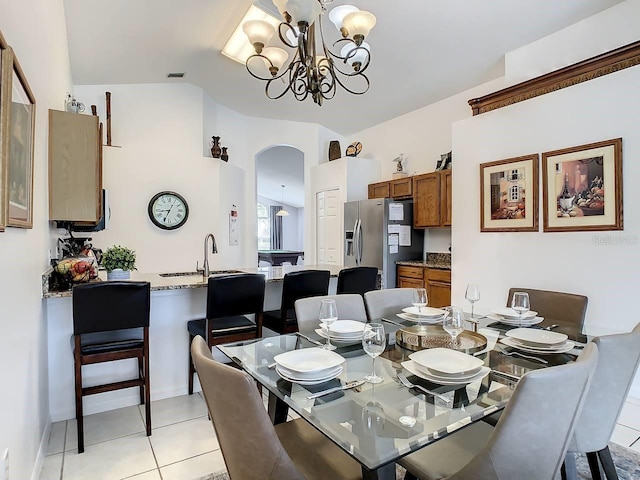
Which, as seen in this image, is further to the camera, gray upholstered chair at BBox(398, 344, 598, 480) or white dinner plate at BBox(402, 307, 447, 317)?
white dinner plate at BBox(402, 307, 447, 317)

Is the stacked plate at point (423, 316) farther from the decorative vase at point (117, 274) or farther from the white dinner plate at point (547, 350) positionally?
the decorative vase at point (117, 274)

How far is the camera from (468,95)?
187 inches

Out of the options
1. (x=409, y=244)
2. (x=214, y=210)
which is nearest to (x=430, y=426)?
(x=409, y=244)

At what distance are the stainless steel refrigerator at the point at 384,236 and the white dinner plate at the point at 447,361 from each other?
352 centimetres

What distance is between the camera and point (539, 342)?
5.53 feet

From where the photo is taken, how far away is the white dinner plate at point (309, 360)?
4.54 ft

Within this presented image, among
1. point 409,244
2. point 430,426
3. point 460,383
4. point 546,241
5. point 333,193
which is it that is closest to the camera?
point 430,426

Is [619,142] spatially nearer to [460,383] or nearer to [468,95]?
[468,95]

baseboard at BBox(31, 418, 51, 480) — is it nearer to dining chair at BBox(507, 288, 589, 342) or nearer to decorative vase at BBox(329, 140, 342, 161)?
dining chair at BBox(507, 288, 589, 342)

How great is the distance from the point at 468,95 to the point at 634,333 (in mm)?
4042

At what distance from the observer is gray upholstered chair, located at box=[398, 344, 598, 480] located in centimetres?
100

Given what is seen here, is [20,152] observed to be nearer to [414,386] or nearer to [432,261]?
[414,386]

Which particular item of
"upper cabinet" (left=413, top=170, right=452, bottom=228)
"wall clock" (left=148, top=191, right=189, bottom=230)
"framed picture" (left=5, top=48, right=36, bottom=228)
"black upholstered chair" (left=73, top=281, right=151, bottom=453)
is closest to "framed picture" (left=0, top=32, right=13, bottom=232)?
"framed picture" (left=5, top=48, right=36, bottom=228)

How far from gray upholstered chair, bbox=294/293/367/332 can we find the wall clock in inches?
145
